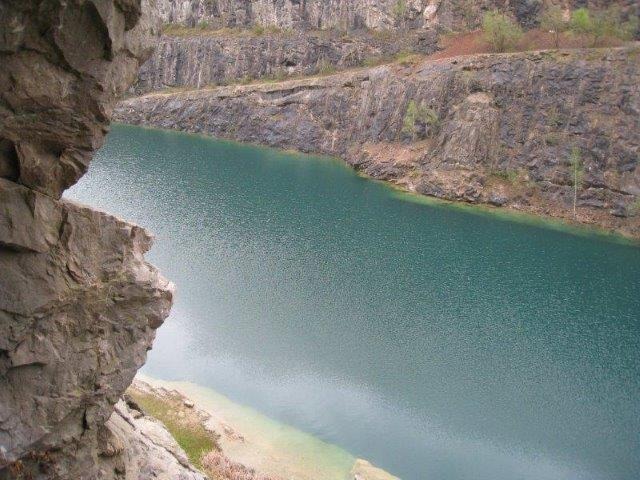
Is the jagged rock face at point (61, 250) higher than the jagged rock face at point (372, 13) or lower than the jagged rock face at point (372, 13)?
lower

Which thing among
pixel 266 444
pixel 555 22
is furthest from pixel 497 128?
pixel 266 444

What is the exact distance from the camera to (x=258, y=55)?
97.9m

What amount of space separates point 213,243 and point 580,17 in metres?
64.2

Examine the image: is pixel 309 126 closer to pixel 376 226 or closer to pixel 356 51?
pixel 356 51

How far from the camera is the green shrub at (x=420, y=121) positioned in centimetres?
7694

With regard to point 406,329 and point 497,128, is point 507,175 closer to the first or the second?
point 497,128

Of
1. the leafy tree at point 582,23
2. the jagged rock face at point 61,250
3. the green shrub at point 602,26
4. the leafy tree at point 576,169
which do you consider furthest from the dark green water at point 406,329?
the leafy tree at point 582,23

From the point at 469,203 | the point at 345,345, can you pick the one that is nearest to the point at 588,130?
the point at 469,203

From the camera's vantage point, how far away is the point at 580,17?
78.9m

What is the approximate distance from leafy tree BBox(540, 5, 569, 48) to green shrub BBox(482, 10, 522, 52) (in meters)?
4.79

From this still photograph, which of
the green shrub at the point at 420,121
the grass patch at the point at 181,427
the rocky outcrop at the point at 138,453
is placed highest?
the green shrub at the point at 420,121

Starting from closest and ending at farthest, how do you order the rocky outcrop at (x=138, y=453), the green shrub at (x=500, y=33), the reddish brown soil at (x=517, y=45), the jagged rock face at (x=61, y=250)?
the jagged rock face at (x=61, y=250), the rocky outcrop at (x=138, y=453), the reddish brown soil at (x=517, y=45), the green shrub at (x=500, y=33)

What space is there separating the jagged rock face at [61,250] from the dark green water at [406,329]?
46.4 feet

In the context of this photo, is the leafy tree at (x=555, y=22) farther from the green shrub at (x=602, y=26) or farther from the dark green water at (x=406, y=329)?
the dark green water at (x=406, y=329)
